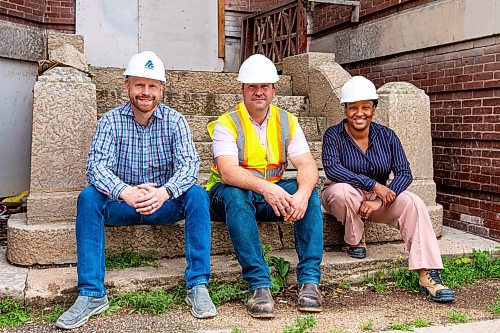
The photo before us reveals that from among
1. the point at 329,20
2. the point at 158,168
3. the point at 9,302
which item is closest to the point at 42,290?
the point at 9,302

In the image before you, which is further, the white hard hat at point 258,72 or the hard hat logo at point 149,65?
the white hard hat at point 258,72

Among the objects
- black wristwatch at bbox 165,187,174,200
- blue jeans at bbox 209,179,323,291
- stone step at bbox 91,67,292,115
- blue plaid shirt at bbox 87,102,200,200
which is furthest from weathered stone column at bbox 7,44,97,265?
stone step at bbox 91,67,292,115

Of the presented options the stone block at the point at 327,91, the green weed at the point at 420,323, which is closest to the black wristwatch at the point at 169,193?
the green weed at the point at 420,323

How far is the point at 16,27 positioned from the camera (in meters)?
6.39

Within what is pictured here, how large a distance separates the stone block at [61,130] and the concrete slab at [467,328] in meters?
2.38

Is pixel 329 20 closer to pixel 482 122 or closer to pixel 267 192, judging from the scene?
pixel 482 122

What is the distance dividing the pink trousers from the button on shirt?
0.38 metres

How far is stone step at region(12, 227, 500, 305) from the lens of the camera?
3.41 meters

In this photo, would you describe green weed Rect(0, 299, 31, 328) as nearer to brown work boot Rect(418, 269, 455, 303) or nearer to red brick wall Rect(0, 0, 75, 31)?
brown work boot Rect(418, 269, 455, 303)

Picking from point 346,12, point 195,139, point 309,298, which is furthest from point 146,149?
point 346,12

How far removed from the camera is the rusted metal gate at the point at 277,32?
21.6 feet

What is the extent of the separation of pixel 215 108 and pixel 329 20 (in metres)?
2.47

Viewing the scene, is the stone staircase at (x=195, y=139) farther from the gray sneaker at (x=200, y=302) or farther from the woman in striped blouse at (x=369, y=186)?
the gray sneaker at (x=200, y=302)

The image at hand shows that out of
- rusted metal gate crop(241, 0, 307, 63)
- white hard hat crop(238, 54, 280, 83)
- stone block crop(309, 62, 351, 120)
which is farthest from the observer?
rusted metal gate crop(241, 0, 307, 63)
